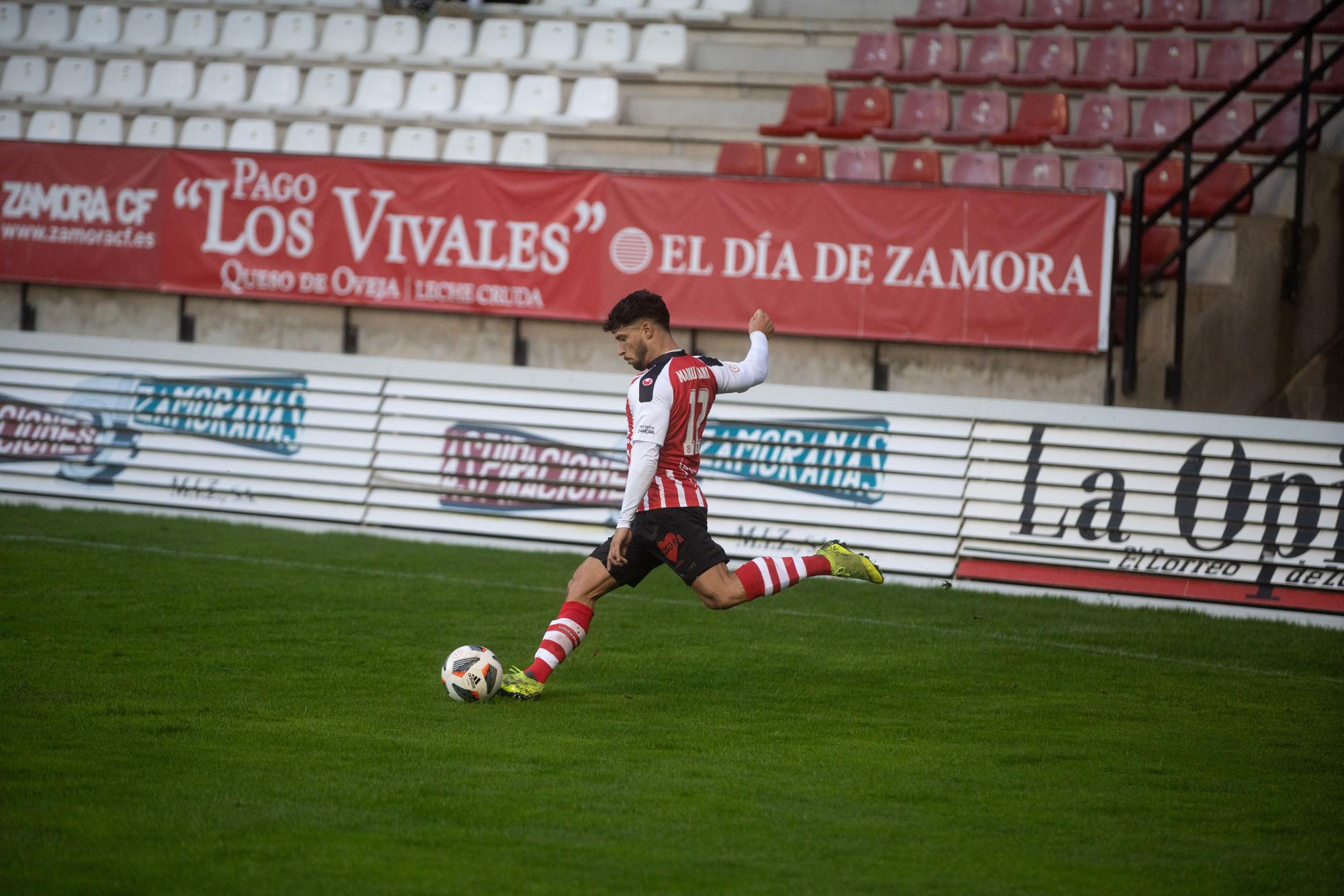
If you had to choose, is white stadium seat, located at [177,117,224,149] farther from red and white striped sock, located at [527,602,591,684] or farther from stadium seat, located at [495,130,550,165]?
red and white striped sock, located at [527,602,591,684]

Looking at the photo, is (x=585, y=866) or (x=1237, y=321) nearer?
(x=585, y=866)

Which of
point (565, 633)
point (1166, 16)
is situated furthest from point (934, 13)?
point (565, 633)

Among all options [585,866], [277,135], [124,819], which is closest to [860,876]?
[585,866]

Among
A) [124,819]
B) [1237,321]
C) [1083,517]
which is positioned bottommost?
[124,819]

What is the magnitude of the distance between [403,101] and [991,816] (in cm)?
1589

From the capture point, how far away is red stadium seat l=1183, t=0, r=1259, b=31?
16797mm

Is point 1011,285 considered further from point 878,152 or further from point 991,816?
point 991,816

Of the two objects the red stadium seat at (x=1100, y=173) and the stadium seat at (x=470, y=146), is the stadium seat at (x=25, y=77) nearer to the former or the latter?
the stadium seat at (x=470, y=146)

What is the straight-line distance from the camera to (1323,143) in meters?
15.3

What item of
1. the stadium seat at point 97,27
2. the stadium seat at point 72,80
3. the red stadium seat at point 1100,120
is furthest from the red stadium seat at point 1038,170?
the stadium seat at point 97,27

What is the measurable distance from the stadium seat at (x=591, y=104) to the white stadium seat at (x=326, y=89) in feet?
9.94

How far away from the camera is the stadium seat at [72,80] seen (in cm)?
2012

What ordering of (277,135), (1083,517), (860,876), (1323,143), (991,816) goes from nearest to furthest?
1. (860,876)
2. (991,816)
3. (1083,517)
4. (1323,143)
5. (277,135)

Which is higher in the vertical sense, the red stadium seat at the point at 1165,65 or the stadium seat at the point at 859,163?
the red stadium seat at the point at 1165,65
